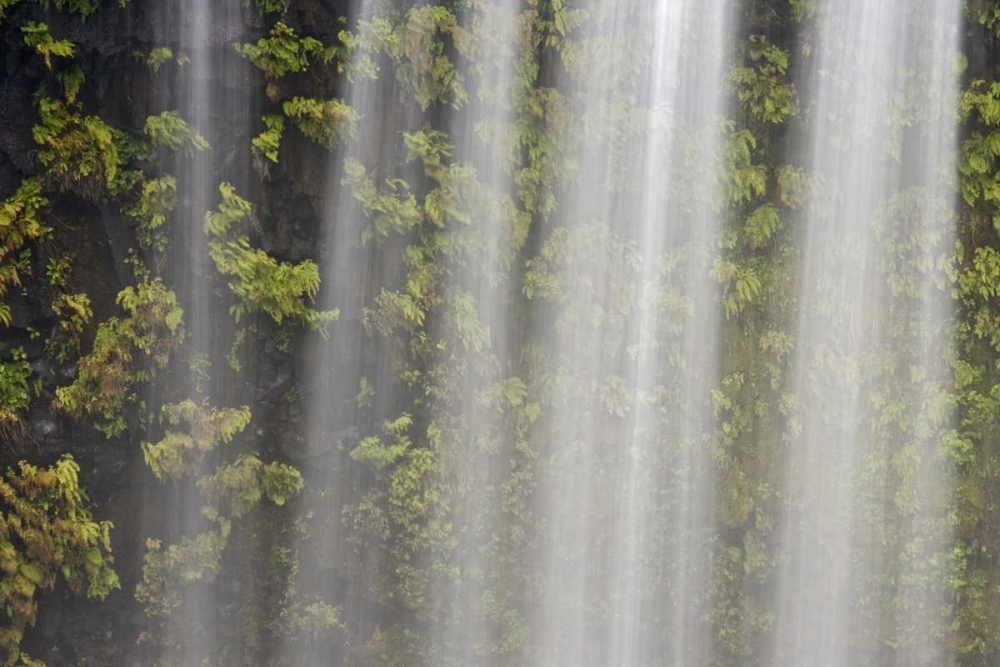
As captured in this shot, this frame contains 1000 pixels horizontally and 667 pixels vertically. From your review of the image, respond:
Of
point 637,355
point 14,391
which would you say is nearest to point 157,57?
point 14,391

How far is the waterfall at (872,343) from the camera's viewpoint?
19.4 ft

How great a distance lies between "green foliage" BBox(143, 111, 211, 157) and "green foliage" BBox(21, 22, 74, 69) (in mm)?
571

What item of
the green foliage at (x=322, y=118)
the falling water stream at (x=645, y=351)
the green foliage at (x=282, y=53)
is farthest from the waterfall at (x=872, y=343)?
the green foliage at (x=282, y=53)

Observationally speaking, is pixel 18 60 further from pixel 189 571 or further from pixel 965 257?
pixel 965 257

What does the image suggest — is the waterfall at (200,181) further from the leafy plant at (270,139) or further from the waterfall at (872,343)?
the waterfall at (872,343)

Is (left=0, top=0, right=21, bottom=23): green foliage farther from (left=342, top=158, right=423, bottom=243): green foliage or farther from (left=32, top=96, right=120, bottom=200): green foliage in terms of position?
(left=342, top=158, right=423, bottom=243): green foliage

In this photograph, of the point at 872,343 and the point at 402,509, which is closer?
the point at 402,509

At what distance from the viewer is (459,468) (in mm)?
5953

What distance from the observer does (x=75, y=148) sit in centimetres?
541

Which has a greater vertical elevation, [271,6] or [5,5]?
[271,6]

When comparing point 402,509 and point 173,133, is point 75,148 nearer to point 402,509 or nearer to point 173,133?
point 173,133

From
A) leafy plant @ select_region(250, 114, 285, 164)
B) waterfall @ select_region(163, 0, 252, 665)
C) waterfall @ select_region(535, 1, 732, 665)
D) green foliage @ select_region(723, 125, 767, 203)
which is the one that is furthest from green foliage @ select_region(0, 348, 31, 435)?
green foliage @ select_region(723, 125, 767, 203)

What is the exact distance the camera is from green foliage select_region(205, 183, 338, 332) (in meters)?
5.59

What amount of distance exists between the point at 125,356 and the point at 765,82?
13.7 feet
